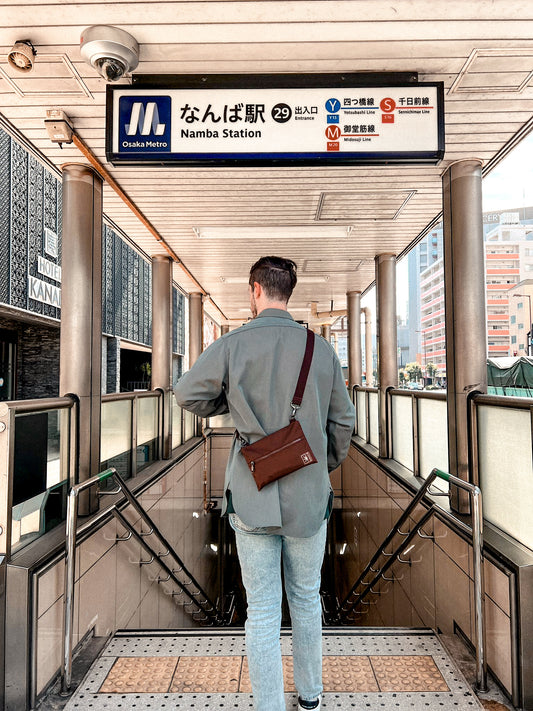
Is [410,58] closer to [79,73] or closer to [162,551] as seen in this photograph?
[79,73]

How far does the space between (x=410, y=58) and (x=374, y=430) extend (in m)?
5.63

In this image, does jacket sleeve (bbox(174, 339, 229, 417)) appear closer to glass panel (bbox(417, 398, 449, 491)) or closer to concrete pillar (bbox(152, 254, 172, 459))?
glass panel (bbox(417, 398, 449, 491))

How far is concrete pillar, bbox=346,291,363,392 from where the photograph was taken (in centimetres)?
952

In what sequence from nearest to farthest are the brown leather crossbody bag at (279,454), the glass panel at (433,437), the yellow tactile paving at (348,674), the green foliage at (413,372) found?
1. the brown leather crossbody bag at (279,454)
2. the yellow tactile paving at (348,674)
3. the glass panel at (433,437)
4. the green foliage at (413,372)

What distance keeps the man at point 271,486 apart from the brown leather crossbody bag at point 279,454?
0.04 metres

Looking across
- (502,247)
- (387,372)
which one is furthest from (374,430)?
(502,247)

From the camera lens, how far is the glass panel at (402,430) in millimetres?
5219

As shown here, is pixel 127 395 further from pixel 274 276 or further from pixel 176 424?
pixel 274 276

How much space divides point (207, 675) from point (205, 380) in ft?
5.17

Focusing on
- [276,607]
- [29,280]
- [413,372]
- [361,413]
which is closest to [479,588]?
[276,607]

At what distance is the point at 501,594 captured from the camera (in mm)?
2299

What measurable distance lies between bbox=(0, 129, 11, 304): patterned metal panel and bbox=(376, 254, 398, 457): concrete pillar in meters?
8.85

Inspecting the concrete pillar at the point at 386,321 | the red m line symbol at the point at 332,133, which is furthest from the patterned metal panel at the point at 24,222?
the red m line symbol at the point at 332,133

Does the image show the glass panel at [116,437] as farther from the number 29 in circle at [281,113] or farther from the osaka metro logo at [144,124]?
the number 29 in circle at [281,113]
